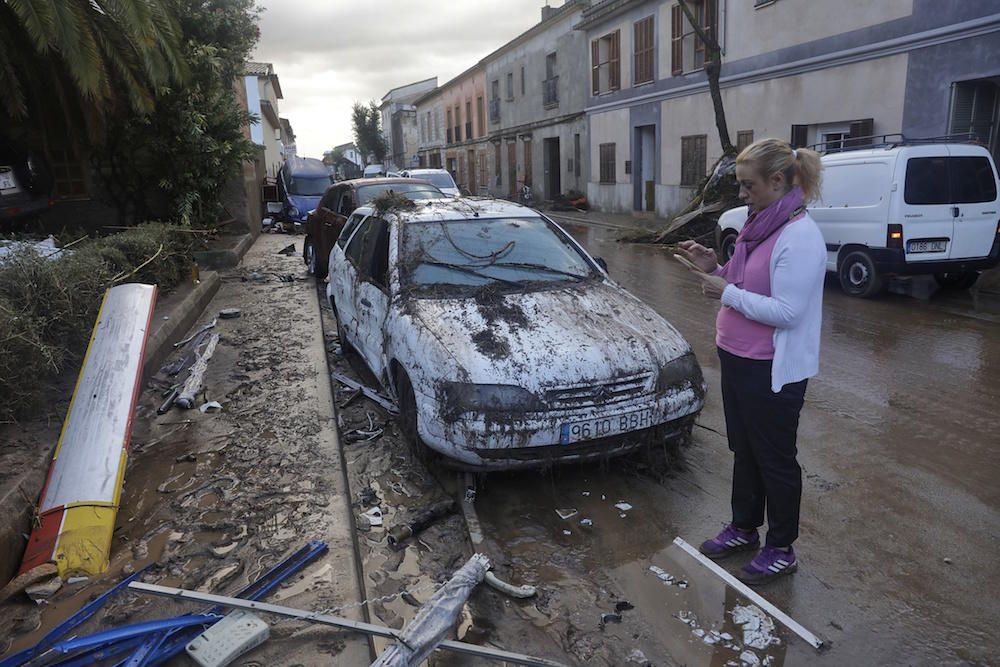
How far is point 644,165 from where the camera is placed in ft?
75.6

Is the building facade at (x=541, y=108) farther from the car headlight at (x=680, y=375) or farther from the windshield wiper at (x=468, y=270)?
the car headlight at (x=680, y=375)

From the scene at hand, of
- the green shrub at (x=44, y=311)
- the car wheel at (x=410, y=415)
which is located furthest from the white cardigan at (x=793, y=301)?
the green shrub at (x=44, y=311)

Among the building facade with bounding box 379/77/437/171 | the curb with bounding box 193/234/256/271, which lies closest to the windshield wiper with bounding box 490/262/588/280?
the curb with bounding box 193/234/256/271

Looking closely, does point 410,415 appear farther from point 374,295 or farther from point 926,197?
point 926,197

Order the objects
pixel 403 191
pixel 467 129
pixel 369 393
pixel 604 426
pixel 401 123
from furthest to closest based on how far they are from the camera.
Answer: pixel 401 123
pixel 467 129
pixel 403 191
pixel 369 393
pixel 604 426

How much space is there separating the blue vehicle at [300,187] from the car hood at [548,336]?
55.6 feet

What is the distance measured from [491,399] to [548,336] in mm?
613

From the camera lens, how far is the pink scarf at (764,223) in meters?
2.94

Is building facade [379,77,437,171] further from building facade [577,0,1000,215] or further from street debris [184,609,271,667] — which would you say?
street debris [184,609,271,667]

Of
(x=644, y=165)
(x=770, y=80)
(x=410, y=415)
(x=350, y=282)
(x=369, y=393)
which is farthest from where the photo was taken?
(x=644, y=165)

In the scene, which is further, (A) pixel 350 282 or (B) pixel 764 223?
(A) pixel 350 282

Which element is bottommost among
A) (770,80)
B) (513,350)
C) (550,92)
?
(513,350)

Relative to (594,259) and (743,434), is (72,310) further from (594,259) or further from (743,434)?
(743,434)

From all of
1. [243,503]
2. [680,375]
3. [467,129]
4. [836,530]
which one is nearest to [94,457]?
[243,503]
